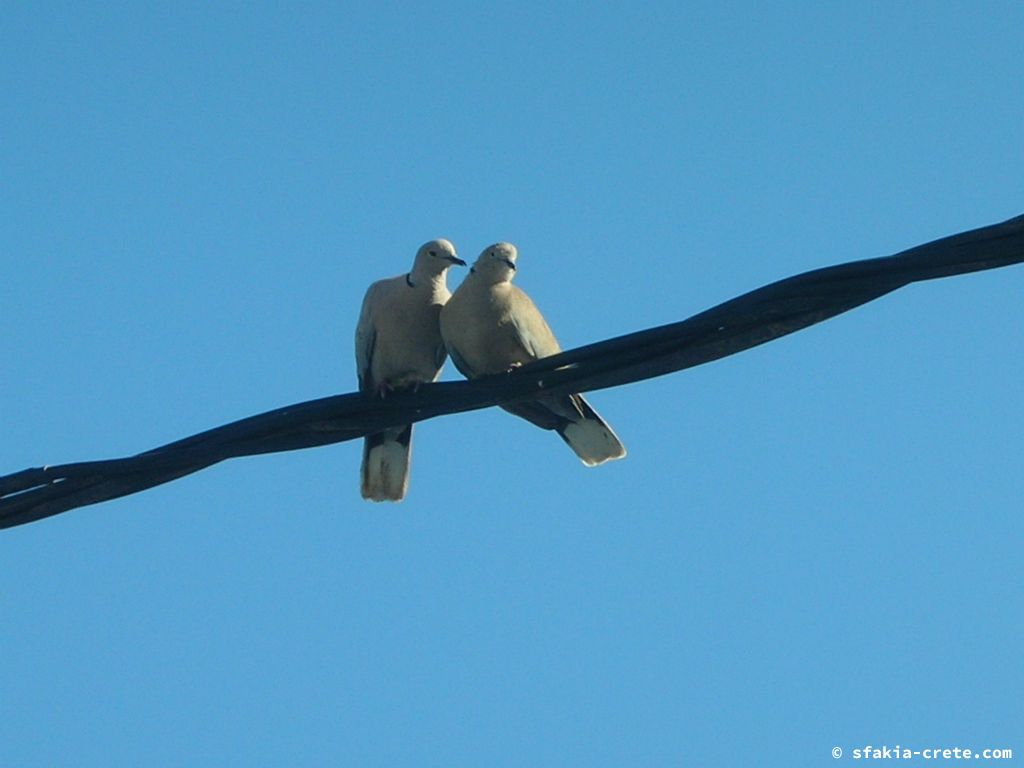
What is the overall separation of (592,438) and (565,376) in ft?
5.35

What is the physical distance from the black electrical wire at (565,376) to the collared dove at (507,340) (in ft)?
4.66

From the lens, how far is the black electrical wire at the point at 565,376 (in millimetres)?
3637

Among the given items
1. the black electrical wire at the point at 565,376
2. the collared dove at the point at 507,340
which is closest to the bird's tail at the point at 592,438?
the collared dove at the point at 507,340

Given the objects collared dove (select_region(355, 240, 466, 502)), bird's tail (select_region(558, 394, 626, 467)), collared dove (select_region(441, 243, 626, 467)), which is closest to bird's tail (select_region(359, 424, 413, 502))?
collared dove (select_region(355, 240, 466, 502))

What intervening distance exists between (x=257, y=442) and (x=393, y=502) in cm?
192

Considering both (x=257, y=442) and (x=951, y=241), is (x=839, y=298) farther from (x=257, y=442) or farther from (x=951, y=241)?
(x=257, y=442)

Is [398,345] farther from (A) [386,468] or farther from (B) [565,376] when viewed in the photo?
(B) [565,376]

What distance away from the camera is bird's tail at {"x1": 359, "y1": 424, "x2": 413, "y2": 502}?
6.07 metres

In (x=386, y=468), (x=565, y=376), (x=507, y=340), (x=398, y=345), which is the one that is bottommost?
(x=565, y=376)

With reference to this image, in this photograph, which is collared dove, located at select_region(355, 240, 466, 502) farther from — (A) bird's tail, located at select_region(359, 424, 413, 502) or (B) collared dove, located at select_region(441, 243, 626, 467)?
(B) collared dove, located at select_region(441, 243, 626, 467)

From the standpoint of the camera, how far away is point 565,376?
421 centimetres

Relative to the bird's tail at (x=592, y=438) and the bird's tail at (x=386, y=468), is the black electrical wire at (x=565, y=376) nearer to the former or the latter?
the bird's tail at (x=592, y=438)

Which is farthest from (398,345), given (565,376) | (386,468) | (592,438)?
(565,376)

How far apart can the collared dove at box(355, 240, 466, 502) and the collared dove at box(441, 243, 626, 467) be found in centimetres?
16
